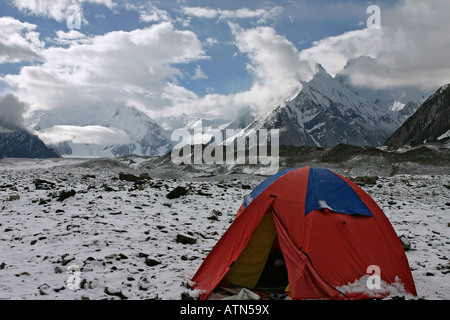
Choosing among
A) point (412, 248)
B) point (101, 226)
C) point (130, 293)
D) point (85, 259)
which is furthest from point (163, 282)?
point (412, 248)

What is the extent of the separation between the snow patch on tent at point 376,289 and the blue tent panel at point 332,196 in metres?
1.52

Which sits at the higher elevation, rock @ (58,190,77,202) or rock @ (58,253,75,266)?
rock @ (58,190,77,202)

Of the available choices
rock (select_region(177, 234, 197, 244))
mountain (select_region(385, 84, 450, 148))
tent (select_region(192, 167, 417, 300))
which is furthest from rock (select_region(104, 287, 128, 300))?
mountain (select_region(385, 84, 450, 148))

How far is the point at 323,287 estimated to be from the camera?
614cm

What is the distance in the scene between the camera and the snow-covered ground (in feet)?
21.3

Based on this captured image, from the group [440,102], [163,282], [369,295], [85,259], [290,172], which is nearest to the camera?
[369,295]

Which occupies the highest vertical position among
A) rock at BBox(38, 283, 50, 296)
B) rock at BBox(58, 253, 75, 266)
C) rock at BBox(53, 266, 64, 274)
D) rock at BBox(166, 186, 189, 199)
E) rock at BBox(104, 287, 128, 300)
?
rock at BBox(166, 186, 189, 199)

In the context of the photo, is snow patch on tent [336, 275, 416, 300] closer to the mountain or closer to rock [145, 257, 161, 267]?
rock [145, 257, 161, 267]

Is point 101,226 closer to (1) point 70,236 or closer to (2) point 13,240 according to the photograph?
(1) point 70,236

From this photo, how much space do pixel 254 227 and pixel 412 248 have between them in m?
5.65

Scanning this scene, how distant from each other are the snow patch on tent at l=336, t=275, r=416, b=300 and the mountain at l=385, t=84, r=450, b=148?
11436cm

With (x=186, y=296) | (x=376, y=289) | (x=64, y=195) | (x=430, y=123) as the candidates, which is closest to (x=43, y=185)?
(x=64, y=195)

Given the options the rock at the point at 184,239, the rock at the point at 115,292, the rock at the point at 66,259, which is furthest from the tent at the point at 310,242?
the rock at the point at 66,259

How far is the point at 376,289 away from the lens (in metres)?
6.19
